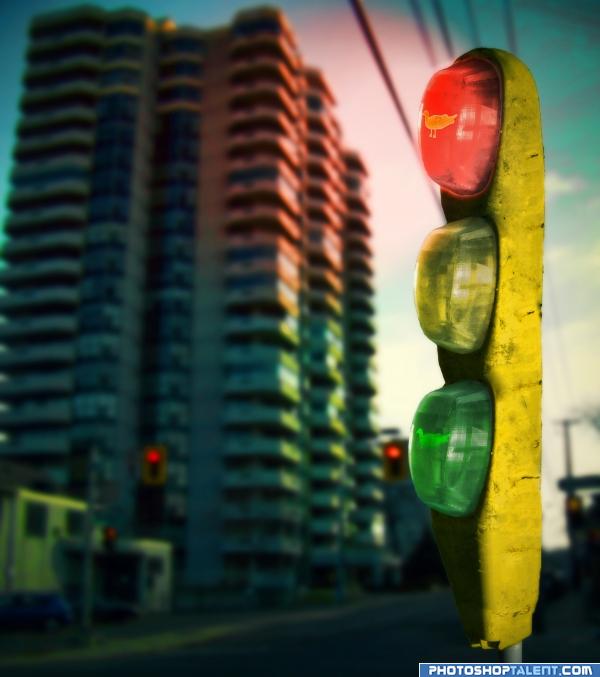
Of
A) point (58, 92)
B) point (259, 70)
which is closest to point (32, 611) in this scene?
point (259, 70)

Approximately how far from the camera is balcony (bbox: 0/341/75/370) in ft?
213

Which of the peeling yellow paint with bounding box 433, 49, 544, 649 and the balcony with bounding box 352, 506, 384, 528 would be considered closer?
the peeling yellow paint with bounding box 433, 49, 544, 649

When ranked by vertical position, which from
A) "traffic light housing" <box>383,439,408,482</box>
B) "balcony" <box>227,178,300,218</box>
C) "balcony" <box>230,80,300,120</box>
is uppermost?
"balcony" <box>230,80,300,120</box>

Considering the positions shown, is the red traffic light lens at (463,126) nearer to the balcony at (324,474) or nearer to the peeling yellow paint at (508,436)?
the peeling yellow paint at (508,436)

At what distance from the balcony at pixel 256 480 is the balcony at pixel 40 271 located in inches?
845

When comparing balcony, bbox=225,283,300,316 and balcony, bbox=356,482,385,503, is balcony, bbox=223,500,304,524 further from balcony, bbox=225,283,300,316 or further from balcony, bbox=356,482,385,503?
balcony, bbox=356,482,385,503

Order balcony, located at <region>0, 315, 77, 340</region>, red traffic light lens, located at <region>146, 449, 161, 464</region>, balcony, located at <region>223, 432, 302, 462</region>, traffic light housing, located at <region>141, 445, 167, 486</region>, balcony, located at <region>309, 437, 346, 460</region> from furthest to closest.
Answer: balcony, located at <region>309, 437, 346, 460</region> → balcony, located at <region>0, 315, 77, 340</region> → balcony, located at <region>223, 432, 302, 462</region> → red traffic light lens, located at <region>146, 449, 161, 464</region> → traffic light housing, located at <region>141, 445, 167, 486</region>

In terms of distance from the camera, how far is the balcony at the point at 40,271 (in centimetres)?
6644

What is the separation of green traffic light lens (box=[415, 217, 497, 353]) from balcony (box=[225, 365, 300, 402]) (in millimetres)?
61391

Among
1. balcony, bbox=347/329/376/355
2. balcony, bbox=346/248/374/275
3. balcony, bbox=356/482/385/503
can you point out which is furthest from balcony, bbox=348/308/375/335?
balcony, bbox=356/482/385/503

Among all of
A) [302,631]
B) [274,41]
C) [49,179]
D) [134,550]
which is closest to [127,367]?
[49,179]

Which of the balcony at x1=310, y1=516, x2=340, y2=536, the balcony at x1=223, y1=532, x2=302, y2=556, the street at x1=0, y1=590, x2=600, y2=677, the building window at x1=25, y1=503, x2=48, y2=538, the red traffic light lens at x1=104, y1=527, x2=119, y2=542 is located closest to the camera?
the street at x1=0, y1=590, x2=600, y2=677

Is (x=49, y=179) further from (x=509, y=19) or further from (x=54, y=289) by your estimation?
(x=509, y=19)

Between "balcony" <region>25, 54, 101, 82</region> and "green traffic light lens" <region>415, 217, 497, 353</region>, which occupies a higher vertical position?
"balcony" <region>25, 54, 101, 82</region>
